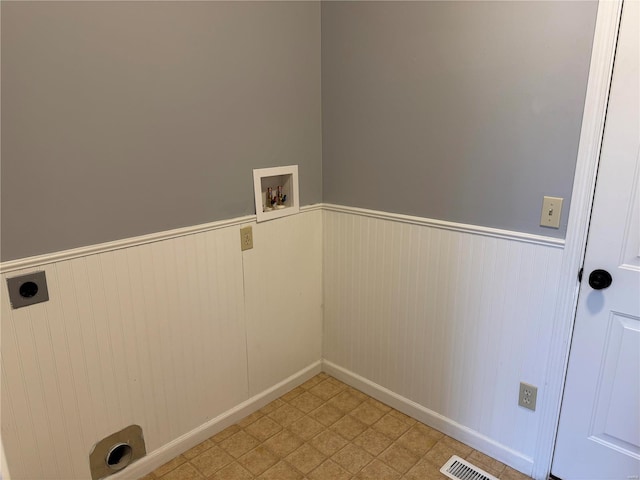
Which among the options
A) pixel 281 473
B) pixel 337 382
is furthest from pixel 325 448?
pixel 337 382

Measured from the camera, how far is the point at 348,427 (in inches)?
87.7

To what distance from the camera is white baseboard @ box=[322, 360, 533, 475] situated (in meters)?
1.95

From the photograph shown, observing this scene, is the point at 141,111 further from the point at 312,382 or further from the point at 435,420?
the point at 435,420

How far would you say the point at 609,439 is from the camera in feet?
5.56

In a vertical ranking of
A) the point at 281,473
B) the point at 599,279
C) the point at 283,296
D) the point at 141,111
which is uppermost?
the point at 141,111

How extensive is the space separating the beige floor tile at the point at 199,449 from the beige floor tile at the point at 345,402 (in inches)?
26.0

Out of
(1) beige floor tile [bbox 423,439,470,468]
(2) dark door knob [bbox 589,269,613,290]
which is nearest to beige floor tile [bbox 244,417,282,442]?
(1) beige floor tile [bbox 423,439,470,468]

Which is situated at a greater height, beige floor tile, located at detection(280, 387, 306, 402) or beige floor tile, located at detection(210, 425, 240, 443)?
beige floor tile, located at detection(280, 387, 306, 402)

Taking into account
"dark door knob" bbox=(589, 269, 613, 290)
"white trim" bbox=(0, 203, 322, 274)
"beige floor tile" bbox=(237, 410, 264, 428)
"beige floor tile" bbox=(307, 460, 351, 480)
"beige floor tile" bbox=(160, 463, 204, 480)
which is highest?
"white trim" bbox=(0, 203, 322, 274)

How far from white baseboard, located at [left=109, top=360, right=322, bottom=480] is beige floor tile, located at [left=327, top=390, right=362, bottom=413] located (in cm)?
24

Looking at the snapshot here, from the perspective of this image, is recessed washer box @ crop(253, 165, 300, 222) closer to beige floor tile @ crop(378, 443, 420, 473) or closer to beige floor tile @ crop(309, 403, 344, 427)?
beige floor tile @ crop(309, 403, 344, 427)

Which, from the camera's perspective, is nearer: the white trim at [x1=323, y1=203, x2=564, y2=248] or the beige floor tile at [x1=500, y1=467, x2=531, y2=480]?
the white trim at [x1=323, y1=203, x2=564, y2=248]

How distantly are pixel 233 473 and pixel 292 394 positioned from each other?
628mm

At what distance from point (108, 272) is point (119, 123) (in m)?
0.55
